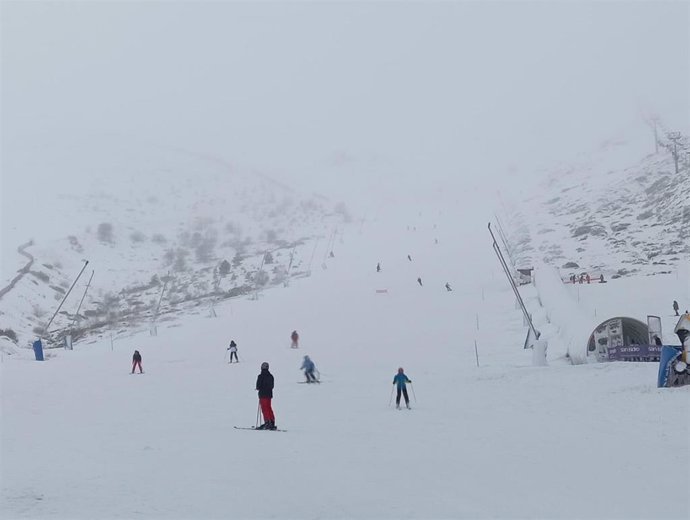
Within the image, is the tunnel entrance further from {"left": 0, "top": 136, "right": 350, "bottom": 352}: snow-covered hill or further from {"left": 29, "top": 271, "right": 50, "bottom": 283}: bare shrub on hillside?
{"left": 29, "top": 271, "right": 50, "bottom": 283}: bare shrub on hillside

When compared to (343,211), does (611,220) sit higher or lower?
lower

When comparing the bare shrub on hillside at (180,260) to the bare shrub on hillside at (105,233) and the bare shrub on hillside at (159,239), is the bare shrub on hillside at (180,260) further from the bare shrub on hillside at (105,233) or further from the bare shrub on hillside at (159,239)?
the bare shrub on hillside at (105,233)

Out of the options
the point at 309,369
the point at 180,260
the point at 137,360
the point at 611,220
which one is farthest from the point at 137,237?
the point at 309,369

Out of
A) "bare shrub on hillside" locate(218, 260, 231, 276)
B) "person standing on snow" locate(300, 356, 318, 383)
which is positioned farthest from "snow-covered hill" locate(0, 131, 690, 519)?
"bare shrub on hillside" locate(218, 260, 231, 276)

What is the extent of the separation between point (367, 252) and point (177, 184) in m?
58.9

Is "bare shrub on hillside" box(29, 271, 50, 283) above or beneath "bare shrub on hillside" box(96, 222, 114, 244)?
beneath

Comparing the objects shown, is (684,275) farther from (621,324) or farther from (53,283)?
(53,283)

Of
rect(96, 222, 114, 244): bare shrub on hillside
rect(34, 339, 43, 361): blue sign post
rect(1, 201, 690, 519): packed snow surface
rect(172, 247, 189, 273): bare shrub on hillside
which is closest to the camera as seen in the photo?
rect(1, 201, 690, 519): packed snow surface

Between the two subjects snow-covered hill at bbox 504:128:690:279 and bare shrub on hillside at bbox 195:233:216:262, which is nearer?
snow-covered hill at bbox 504:128:690:279

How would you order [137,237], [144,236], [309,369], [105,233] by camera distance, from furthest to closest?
[144,236] → [137,237] → [105,233] → [309,369]

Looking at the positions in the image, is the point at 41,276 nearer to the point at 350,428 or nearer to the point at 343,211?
the point at 350,428

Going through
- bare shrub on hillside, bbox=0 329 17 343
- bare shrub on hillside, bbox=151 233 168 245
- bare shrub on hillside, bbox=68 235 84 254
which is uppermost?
bare shrub on hillside, bbox=151 233 168 245

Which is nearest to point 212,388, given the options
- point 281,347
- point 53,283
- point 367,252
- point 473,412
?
point 473,412

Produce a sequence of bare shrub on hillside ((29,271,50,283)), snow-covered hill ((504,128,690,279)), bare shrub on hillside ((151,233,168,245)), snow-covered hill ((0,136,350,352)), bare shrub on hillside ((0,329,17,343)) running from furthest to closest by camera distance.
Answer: bare shrub on hillside ((151,233,168,245)) → bare shrub on hillside ((29,271,50,283)) → snow-covered hill ((504,128,690,279)) → snow-covered hill ((0,136,350,352)) → bare shrub on hillside ((0,329,17,343))
